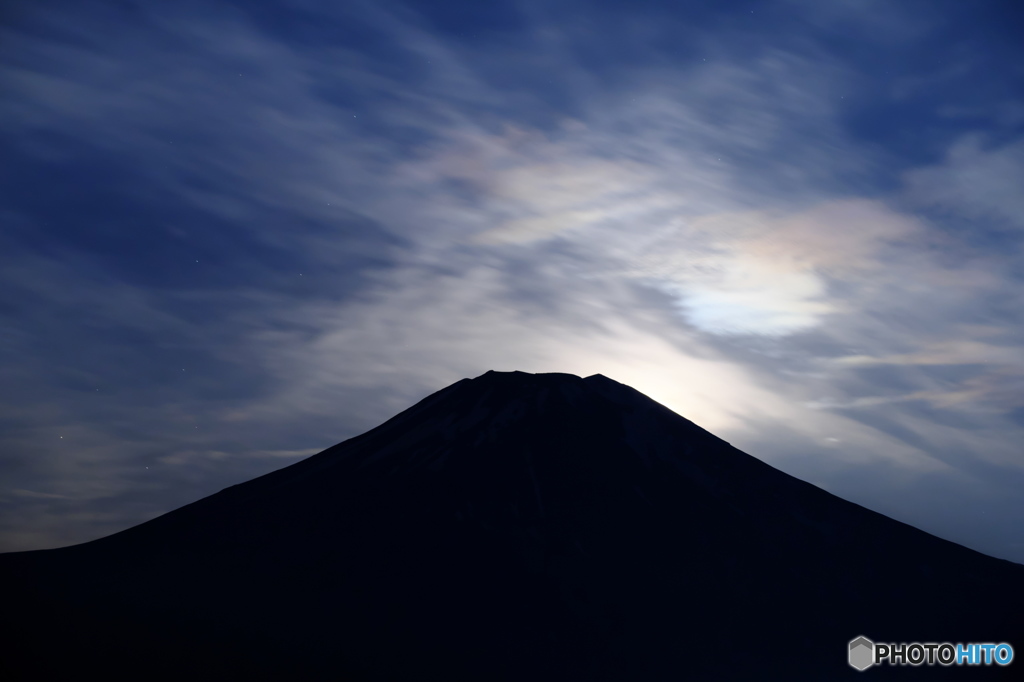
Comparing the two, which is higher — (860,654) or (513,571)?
(513,571)

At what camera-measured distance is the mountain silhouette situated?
12119cm

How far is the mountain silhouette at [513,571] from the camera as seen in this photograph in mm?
121188

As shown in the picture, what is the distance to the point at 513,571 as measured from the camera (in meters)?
134

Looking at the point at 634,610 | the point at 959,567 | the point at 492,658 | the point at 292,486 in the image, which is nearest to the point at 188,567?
the point at 292,486

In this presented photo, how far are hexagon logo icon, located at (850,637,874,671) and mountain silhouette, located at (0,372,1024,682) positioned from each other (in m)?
1.68

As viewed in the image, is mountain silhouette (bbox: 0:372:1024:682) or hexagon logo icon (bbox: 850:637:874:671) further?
hexagon logo icon (bbox: 850:637:874:671)

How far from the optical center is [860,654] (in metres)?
129

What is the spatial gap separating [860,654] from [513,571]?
5246 centimetres

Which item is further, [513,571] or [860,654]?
[513,571]

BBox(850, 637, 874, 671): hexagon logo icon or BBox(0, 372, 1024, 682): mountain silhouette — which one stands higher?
BBox(0, 372, 1024, 682): mountain silhouette

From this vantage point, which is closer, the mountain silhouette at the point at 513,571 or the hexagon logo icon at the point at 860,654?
the mountain silhouette at the point at 513,571

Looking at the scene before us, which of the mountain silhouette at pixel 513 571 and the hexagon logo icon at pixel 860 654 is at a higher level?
the mountain silhouette at pixel 513 571

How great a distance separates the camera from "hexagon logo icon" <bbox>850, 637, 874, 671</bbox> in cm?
12581

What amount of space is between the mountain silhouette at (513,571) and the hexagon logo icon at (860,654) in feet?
5.50
